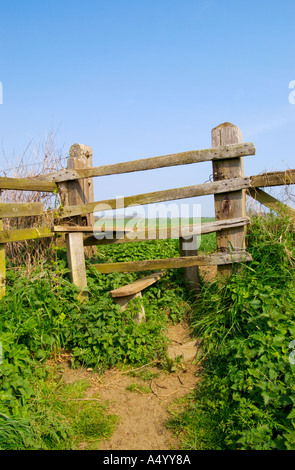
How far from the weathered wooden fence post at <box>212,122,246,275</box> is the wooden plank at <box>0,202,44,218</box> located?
2662 millimetres

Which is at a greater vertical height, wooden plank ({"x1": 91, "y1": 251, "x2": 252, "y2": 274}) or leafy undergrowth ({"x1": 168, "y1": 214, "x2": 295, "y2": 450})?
wooden plank ({"x1": 91, "y1": 251, "x2": 252, "y2": 274})

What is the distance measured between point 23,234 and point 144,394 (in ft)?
9.09

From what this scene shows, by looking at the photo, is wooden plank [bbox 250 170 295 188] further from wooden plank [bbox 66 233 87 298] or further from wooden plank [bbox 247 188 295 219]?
wooden plank [bbox 66 233 87 298]

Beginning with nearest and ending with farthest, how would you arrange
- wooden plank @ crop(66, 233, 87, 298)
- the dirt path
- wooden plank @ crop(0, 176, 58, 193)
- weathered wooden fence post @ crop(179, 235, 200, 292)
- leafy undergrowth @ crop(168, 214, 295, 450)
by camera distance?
leafy undergrowth @ crop(168, 214, 295, 450) → the dirt path → wooden plank @ crop(0, 176, 58, 193) → wooden plank @ crop(66, 233, 87, 298) → weathered wooden fence post @ crop(179, 235, 200, 292)

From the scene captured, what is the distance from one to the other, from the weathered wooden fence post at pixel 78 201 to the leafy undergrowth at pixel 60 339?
0.54ft

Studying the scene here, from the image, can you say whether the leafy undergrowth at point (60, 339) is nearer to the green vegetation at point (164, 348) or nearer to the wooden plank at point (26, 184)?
the green vegetation at point (164, 348)

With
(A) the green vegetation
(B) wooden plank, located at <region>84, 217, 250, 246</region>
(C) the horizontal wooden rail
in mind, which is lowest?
(A) the green vegetation

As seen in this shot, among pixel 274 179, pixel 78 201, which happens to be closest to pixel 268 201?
pixel 274 179

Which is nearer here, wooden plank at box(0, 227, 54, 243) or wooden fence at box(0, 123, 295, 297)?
wooden fence at box(0, 123, 295, 297)

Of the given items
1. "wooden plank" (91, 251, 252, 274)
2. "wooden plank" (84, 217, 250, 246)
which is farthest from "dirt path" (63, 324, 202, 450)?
"wooden plank" (84, 217, 250, 246)

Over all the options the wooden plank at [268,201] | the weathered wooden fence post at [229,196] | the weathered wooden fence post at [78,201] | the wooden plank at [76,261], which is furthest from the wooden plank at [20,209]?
the wooden plank at [268,201]

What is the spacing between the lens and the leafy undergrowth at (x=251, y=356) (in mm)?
2902

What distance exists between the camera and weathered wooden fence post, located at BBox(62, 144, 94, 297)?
511 cm
